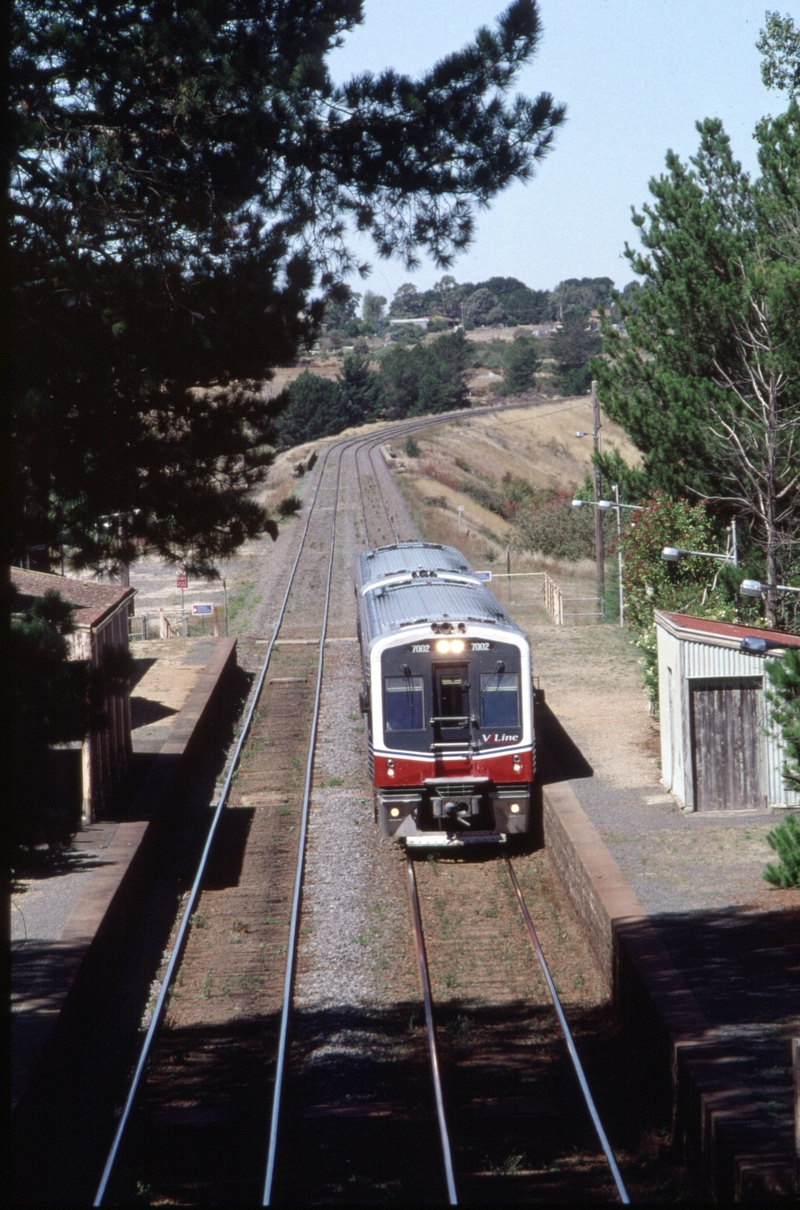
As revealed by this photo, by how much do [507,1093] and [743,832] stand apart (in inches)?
242

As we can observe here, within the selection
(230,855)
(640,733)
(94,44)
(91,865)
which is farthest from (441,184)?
(640,733)

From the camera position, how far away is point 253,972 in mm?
11875

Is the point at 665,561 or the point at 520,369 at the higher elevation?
the point at 520,369

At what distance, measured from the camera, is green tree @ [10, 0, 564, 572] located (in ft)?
27.0

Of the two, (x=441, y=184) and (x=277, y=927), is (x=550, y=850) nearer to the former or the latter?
(x=277, y=927)

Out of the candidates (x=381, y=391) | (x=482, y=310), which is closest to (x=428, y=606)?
(x=381, y=391)

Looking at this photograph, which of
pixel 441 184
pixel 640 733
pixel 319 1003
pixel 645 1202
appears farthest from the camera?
pixel 640 733

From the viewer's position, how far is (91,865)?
1328 centimetres

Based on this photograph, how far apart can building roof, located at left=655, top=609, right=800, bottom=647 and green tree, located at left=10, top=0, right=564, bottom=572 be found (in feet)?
24.4

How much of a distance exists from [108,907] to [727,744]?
805cm

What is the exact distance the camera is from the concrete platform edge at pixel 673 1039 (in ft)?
23.5

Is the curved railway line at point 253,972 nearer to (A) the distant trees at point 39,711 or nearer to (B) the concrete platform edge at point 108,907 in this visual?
(B) the concrete platform edge at point 108,907

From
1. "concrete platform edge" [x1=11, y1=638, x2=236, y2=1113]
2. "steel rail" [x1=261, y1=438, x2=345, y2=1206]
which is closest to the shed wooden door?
"steel rail" [x1=261, y1=438, x2=345, y2=1206]

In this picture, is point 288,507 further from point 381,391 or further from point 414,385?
point 414,385
